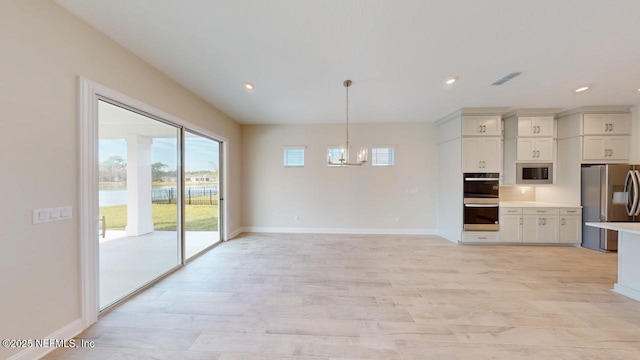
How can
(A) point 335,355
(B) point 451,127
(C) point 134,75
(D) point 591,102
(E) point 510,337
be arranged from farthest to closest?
(B) point 451,127 → (D) point 591,102 → (C) point 134,75 → (E) point 510,337 → (A) point 335,355

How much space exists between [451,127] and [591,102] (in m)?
2.39

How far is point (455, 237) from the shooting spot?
16.5 feet

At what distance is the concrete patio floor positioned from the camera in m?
2.66

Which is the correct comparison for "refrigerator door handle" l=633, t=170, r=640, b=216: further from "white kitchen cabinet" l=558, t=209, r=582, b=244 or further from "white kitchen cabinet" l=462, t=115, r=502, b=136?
"white kitchen cabinet" l=462, t=115, r=502, b=136

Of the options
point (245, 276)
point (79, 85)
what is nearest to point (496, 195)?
point (245, 276)

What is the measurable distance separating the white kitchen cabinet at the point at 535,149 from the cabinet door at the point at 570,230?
131 cm

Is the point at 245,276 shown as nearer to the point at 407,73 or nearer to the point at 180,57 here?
the point at 180,57

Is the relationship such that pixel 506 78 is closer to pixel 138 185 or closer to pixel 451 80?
pixel 451 80

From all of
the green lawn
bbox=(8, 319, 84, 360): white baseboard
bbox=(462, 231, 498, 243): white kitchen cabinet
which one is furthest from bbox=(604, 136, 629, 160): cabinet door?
bbox=(8, 319, 84, 360): white baseboard

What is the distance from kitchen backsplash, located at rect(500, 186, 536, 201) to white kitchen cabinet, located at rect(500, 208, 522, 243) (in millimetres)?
A: 733

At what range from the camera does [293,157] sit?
6.00 metres

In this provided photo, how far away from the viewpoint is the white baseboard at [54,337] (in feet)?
5.48

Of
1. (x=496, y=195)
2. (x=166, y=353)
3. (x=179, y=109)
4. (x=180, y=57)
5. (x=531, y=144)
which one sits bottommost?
(x=166, y=353)

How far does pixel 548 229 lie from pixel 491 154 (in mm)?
2017
